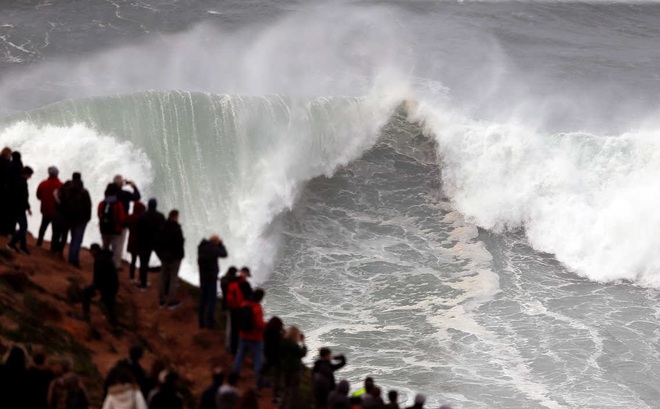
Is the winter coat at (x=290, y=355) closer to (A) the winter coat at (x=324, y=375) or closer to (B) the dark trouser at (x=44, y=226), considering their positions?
(A) the winter coat at (x=324, y=375)

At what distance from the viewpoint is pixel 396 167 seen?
124ft

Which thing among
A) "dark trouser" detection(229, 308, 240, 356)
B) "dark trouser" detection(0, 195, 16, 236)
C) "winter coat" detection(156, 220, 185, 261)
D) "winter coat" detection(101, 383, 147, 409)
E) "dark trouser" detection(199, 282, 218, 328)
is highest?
"dark trouser" detection(0, 195, 16, 236)

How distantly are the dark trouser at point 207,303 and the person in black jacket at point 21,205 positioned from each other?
2.87 metres

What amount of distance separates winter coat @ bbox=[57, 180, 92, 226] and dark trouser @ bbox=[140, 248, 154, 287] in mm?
1032

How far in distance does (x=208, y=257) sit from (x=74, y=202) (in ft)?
7.71

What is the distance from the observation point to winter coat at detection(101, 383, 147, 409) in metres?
11.4

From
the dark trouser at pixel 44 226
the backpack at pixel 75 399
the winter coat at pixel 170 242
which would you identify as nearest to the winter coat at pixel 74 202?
the dark trouser at pixel 44 226

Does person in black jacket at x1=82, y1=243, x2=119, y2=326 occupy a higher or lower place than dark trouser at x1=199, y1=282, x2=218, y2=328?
higher

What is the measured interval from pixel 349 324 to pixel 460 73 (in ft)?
67.8

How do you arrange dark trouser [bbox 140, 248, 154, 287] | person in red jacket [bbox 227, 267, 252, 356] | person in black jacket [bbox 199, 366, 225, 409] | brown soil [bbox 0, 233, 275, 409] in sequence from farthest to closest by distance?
1. dark trouser [bbox 140, 248, 154, 287]
2. brown soil [bbox 0, 233, 275, 409]
3. person in red jacket [bbox 227, 267, 252, 356]
4. person in black jacket [bbox 199, 366, 225, 409]

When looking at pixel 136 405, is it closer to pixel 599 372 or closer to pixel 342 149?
pixel 599 372

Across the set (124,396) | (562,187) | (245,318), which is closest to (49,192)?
(245,318)

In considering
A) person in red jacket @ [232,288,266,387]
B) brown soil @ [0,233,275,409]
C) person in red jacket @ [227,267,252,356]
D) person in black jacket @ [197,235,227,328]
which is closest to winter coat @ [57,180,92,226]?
brown soil @ [0,233,275,409]

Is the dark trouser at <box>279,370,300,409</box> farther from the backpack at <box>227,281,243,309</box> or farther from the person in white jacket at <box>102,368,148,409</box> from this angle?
the person in white jacket at <box>102,368,148,409</box>
